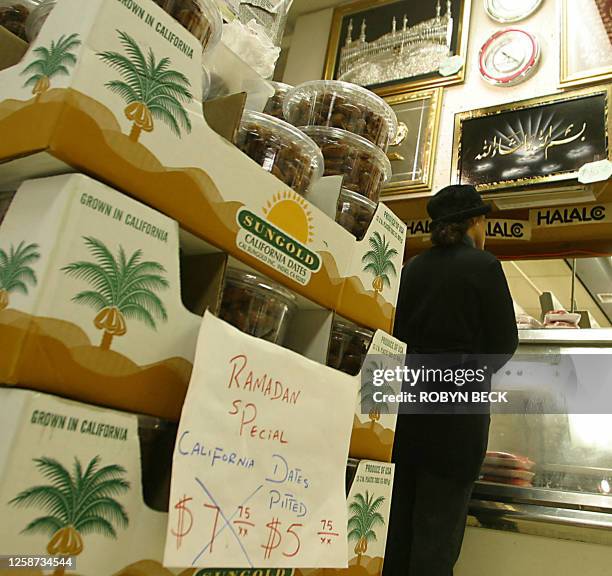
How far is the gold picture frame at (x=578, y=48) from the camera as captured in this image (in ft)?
7.66

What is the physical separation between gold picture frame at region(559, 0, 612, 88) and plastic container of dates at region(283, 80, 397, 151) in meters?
1.63

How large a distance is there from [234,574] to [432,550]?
100cm

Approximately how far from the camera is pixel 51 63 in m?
0.54

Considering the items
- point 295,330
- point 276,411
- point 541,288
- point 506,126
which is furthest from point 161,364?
point 541,288

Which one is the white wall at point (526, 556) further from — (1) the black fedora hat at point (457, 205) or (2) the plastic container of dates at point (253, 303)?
(2) the plastic container of dates at point (253, 303)

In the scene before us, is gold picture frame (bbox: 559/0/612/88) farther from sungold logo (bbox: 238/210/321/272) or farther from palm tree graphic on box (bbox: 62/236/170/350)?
palm tree graphic on box (bbox: 62/236/170/350)

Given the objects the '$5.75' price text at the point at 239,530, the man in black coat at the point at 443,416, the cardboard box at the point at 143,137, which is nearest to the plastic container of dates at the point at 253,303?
the cardboard box at the point at 143,137

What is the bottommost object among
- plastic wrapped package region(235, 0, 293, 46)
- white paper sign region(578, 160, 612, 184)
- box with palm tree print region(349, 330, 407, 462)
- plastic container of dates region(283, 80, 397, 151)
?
Answer: box with palm tree print region(349, 330, 407, 462)

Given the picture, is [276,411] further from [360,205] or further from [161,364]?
[360,205]

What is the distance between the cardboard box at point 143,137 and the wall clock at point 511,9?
2.42 m

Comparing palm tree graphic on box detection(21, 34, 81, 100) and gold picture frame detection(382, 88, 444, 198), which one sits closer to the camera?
palm tree graphic on box detection(21, 34, 81, 100)

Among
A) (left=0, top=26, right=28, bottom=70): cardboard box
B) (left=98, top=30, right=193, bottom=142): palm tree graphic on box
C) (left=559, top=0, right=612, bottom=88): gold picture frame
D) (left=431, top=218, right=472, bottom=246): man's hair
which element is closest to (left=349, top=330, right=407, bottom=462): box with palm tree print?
(left=98, top=30, right=193, bottom=142): palm tree graphic on box

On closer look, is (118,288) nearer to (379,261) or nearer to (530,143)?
(379,261)

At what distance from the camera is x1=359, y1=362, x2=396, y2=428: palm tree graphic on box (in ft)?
2.85
